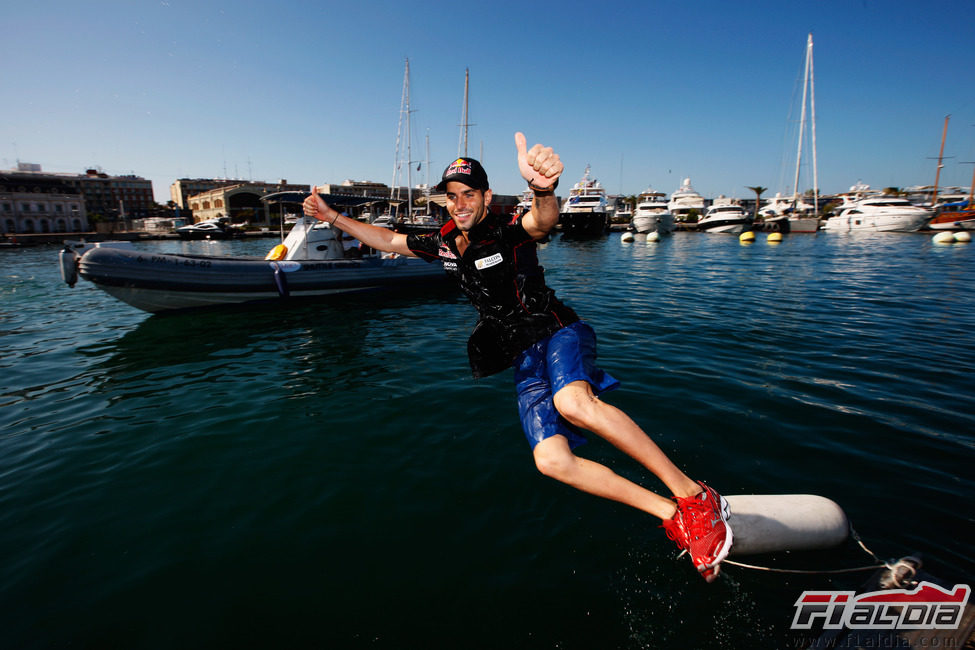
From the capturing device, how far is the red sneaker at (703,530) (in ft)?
8.29

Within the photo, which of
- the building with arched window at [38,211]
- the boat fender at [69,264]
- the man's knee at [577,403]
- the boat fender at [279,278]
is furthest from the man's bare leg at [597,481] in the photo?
the building with arched window at [38,211]

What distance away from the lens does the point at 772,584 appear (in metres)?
2.84

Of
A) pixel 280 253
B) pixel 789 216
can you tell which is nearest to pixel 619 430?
pixel 280 253

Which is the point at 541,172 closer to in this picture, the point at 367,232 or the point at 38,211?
the point at 367,232

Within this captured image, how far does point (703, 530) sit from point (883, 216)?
56625 millimetres

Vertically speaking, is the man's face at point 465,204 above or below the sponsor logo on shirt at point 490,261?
above

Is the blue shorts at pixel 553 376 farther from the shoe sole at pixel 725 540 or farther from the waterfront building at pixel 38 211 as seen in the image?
the waterfront building at pixel 38 211

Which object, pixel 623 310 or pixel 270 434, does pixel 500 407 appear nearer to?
pixel 270 434

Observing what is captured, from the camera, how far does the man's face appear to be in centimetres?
306

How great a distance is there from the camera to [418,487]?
4.05 m

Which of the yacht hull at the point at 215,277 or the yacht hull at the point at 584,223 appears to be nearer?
the yacht hull at the point at 215,277

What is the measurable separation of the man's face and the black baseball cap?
0.03 meters

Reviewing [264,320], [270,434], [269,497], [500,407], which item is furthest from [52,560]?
[264,320]

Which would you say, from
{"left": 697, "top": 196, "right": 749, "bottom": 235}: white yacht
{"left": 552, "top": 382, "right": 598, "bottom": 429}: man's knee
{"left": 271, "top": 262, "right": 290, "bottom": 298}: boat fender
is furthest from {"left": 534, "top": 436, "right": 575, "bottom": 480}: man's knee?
{"left": 697, "top": 196, "right": 749, "bottom": 235}: white yacht
